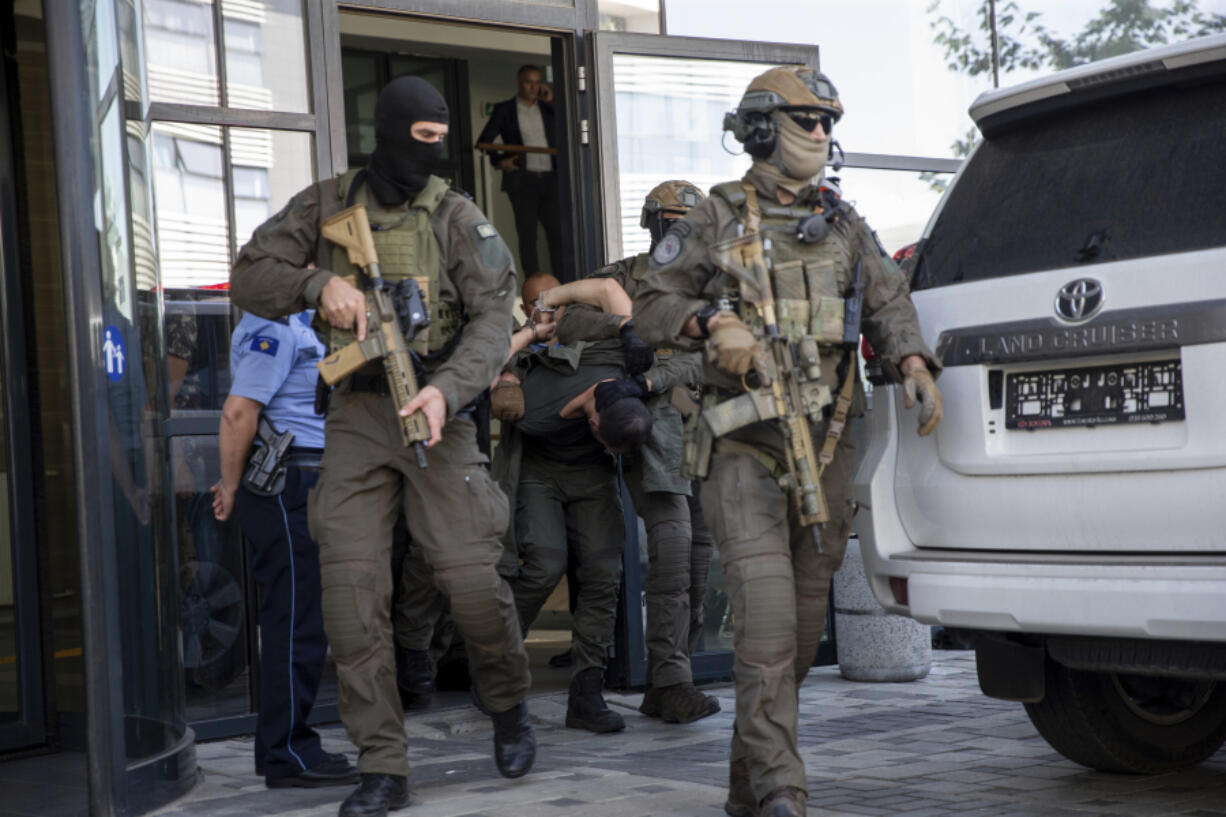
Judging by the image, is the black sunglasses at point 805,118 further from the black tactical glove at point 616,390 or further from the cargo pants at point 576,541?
the cargo pants at point 576,541

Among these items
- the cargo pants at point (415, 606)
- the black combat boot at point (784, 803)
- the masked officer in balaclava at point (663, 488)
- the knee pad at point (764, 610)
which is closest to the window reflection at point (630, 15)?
the masked officer in balaclava at point (663, 488)

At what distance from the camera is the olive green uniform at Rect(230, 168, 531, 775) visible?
4.43m

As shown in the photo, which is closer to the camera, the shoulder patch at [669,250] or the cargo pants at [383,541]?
the shoulder patch at [669,250]

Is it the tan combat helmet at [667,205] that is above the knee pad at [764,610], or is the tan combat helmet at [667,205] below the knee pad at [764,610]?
above

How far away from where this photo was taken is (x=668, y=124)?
7027 millimetres

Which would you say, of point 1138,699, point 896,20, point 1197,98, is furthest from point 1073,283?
point 896,20

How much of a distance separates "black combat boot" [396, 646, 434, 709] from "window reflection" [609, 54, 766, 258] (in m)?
1.92

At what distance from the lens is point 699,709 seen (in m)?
5.98

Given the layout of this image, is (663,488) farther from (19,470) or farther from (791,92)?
(19,470)

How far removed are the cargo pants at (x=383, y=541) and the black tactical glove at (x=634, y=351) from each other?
3.96ft

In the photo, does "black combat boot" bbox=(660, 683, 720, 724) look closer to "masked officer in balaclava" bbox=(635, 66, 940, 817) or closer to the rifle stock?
"masked officer in balaclava" bbox=(635, 66, 940, 817)

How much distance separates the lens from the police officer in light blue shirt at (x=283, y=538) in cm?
489

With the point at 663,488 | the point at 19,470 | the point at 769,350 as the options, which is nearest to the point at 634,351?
the point at 663,488

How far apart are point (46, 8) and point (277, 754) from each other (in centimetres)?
231
